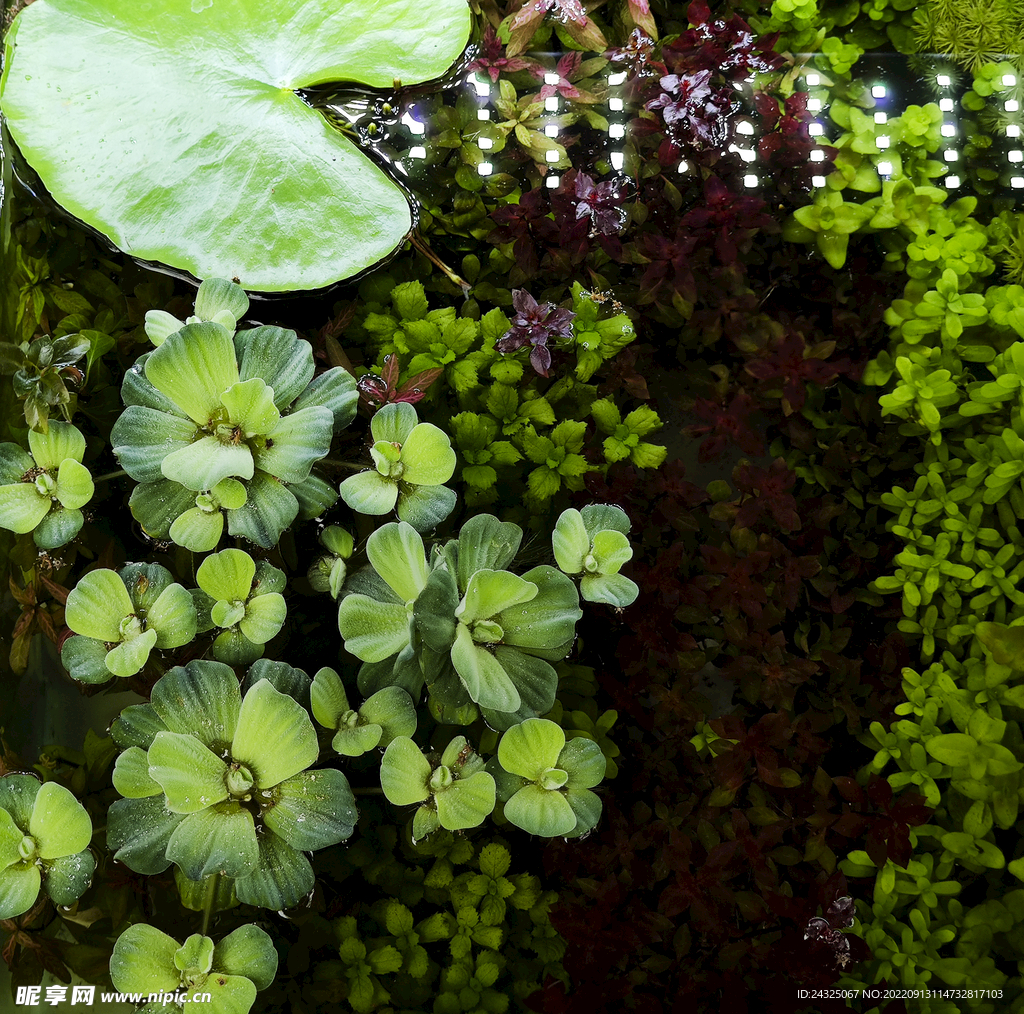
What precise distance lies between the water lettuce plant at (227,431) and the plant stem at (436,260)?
31 cm

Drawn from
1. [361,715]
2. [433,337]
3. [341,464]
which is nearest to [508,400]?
[433,337]

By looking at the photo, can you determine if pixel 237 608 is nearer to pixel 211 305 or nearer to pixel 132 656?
pixel 132 656

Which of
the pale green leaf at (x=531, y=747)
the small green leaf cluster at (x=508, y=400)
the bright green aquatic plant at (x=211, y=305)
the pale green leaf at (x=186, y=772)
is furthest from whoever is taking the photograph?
the small green leaf cluster at (x=508, y=400)

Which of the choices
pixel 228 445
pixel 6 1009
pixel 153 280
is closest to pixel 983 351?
pixel 228 445

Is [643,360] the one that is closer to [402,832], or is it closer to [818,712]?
[818,712]

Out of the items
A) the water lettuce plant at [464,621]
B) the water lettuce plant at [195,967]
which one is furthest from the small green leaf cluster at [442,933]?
the water lettuce plant at [464,621]

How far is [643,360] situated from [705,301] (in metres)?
0.13

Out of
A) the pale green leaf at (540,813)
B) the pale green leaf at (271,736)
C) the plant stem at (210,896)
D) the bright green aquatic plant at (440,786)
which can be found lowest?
the plant stem at (210,896)

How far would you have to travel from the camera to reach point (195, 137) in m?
1.10

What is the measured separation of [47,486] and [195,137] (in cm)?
57

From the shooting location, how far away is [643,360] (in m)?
1.15

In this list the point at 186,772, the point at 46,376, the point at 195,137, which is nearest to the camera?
the point at 186,772

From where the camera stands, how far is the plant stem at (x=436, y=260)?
45.0 inches

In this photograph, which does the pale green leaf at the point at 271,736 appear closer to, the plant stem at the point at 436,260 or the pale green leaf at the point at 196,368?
the pale green leaf at the point at 196,368
